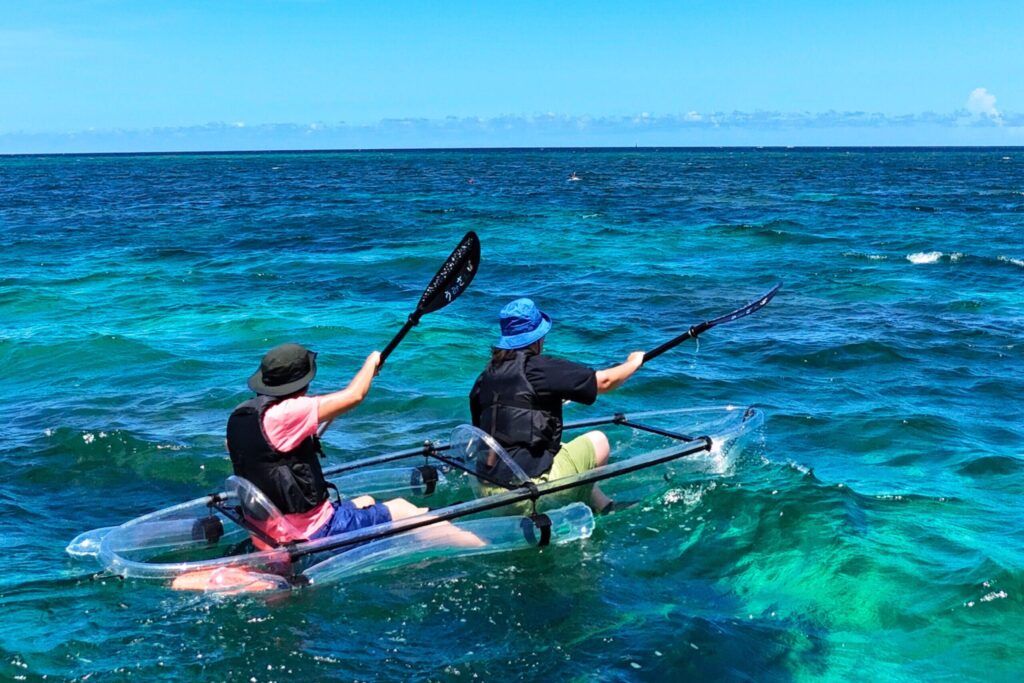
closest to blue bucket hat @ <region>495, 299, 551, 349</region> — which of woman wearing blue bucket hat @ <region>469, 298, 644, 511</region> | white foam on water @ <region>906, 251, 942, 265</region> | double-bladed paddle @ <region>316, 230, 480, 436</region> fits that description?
woman wearing blue bucket hat @ <region>469, 298, 644, 511</region>

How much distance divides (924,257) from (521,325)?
18.6 metres

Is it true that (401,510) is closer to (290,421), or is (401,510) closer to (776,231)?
(290,421)

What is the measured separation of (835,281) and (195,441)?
46.1ft

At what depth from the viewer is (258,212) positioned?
1499 inches

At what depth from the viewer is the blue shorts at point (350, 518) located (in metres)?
6.16

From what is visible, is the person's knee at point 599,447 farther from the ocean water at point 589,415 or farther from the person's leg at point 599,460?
the ocean water at point 589,415

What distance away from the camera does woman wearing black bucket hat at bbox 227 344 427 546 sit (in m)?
5.71

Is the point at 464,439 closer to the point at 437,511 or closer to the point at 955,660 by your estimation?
the point at 437,511

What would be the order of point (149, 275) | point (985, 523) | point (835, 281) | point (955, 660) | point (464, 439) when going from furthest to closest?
1. point (149, 275)
2. point (835, 281)
3. point (985, 523)
4. point (464, 439)
5. point (955, 660)

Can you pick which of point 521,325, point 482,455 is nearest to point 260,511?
point 482,455

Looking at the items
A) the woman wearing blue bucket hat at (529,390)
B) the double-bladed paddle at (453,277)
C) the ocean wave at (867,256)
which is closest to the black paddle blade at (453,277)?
the double-bladed paddle at (453,277)

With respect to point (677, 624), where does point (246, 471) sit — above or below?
above

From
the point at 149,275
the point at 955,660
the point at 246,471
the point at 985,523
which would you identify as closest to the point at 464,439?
the point at 246,471

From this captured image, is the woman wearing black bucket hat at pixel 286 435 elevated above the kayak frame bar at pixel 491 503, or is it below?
above
